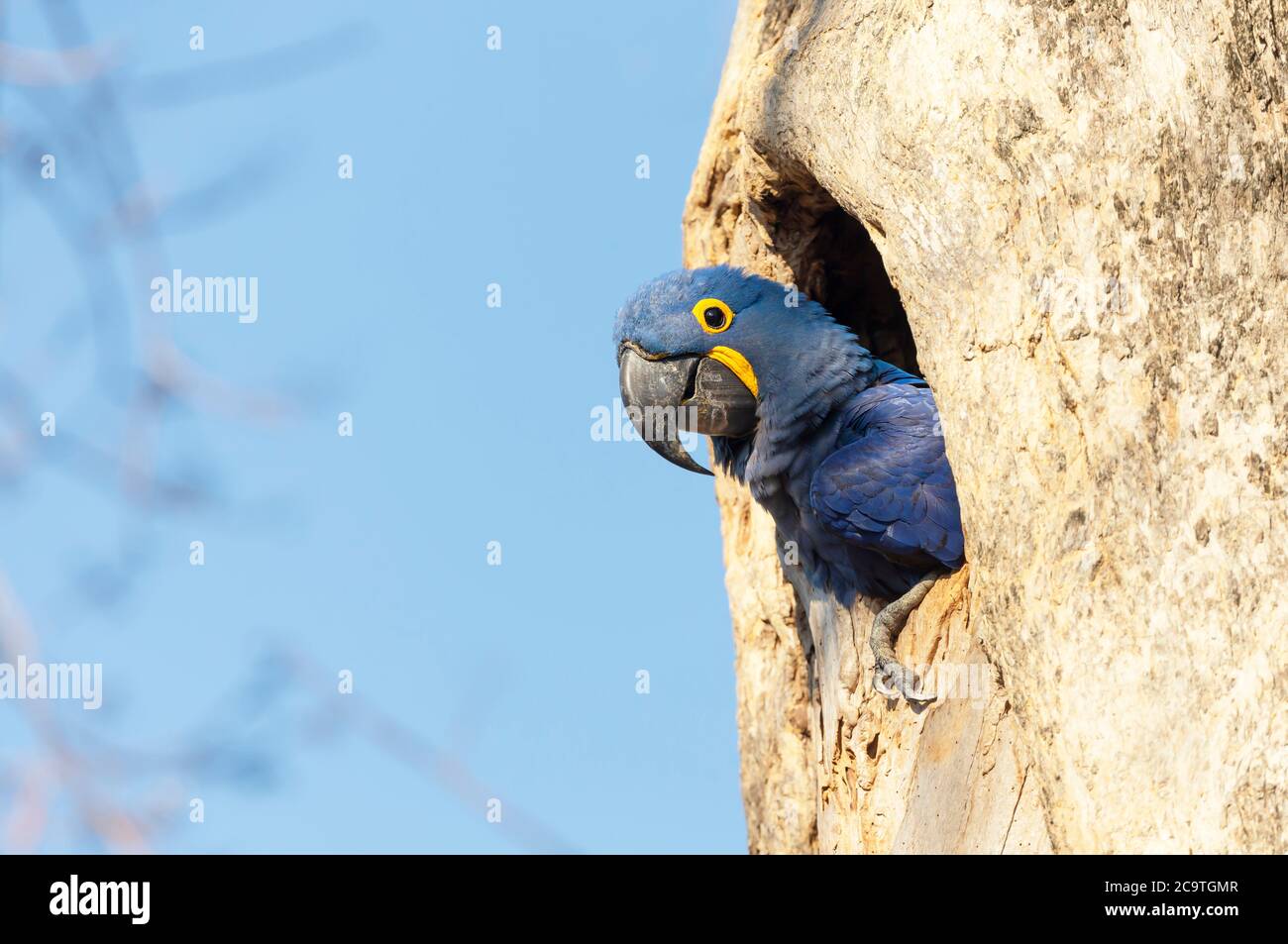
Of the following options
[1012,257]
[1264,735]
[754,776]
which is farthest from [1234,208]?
[754,776]

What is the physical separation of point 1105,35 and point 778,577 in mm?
2653

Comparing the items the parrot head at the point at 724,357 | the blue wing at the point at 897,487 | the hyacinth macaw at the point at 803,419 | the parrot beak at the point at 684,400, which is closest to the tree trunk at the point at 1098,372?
the blue wing at the point at 897,487

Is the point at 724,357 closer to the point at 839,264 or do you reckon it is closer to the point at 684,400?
the point at 684,400

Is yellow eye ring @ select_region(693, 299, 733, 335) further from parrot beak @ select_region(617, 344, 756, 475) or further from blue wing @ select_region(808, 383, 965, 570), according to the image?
blue wing @ select_region(808, 383, 965, 570)

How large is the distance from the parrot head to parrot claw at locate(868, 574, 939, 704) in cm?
77

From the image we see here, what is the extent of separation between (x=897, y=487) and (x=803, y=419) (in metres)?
0.53

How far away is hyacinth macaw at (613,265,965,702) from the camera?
436 cm

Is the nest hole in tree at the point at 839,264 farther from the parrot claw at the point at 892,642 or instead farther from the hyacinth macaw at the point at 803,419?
the parrot claw at the point at 892,642

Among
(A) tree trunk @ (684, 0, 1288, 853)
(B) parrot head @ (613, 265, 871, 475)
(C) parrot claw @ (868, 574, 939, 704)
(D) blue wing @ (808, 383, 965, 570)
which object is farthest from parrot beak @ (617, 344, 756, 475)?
(A) tree trunk @ (684, 0, 1288, 853)

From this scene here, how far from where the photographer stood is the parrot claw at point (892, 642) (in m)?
4.23

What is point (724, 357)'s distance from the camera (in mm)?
4836

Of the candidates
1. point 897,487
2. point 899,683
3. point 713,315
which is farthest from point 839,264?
point 899,683

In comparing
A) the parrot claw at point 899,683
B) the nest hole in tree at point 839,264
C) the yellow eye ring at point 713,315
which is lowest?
the parrot claw at point 899,683
